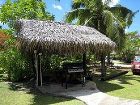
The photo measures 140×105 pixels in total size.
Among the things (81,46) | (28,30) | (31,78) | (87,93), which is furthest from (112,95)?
(31,78)

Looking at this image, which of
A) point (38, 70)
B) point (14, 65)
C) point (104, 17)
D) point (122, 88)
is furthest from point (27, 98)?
point (104, 17)

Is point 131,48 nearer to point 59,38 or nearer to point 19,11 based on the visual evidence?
point 19,11

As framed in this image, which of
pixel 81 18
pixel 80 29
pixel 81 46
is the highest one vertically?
pixel 81 18

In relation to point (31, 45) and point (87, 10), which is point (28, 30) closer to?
point (31, 45)

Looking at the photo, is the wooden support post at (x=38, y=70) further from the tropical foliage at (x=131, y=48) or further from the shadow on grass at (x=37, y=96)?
the tropical foliage at (x=131, y=48)

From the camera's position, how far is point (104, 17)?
21.2 meters

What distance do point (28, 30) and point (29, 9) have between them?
23.6 feet

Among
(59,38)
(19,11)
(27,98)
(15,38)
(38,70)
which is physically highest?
(19,11)

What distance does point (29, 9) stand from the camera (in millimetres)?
21562

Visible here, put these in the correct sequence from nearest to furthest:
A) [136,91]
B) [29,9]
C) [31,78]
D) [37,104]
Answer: [37,104], [136,91], [31,78], [29,9]

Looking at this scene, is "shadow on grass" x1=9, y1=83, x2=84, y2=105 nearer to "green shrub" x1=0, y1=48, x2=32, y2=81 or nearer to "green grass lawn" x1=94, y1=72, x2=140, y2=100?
"green shrub" x1=0, y1=48, x2=32, y2=81

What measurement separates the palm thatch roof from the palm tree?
13.0 feet

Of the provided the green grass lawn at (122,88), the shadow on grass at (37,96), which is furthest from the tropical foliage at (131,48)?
the shadow on grass at (37,96)

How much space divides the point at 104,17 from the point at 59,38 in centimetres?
744
